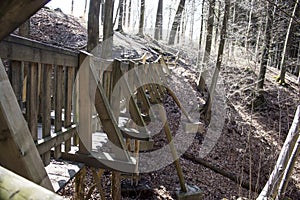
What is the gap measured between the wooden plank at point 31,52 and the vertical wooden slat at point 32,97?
8 centimetres

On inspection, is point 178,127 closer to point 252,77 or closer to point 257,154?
point 257,154

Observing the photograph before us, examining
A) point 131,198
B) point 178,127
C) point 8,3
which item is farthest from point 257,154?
point 8,3

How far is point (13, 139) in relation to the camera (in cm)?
122

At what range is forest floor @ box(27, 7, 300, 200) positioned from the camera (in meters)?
7.02

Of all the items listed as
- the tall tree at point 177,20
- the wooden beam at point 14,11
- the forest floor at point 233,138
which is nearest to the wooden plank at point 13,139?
the wooden beam at point 14,11

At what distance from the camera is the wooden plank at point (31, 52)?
1.67 meters

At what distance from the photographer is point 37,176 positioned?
52.8 inches

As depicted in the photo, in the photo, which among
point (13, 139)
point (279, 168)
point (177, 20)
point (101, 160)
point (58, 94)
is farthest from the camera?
point (177, 20)

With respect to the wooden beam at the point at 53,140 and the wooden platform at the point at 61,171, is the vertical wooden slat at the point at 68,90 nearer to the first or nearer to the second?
the wooden beam at the point at 53,140

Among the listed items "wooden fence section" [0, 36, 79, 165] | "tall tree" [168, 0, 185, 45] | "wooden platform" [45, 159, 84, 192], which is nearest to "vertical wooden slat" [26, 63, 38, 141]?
"wooden fence section" [0, 36, 79, 165]

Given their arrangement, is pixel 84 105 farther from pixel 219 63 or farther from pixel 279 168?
pixel 219 63

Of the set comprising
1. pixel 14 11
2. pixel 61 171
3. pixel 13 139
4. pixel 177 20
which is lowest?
pixel 61 171

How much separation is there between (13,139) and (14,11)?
542 millimetres

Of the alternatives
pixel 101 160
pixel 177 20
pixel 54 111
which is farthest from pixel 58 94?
pixel 177 20
